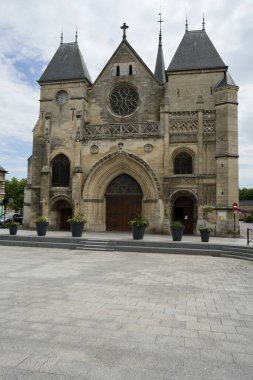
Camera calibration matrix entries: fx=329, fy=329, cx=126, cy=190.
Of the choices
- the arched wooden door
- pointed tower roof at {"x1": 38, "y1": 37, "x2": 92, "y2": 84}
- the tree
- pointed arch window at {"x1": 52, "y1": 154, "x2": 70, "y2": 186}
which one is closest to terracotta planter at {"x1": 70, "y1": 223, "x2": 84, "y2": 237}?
pointed arch window at {"x1": 52, "y1": 154, "x2": 70, "y2": 186}

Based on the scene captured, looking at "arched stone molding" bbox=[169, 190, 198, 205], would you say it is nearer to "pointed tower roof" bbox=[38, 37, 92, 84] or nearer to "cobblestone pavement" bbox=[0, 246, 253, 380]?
"pointed tower roof" bbox=[38, 37, 92, 84]

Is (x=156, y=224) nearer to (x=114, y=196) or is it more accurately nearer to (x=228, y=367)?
(x=114, y=196)

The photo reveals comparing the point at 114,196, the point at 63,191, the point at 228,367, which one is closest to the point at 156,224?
the point at 114,196

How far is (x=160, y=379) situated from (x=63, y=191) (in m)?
20.5

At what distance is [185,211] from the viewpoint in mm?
22422

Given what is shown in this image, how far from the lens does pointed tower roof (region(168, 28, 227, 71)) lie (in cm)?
2303

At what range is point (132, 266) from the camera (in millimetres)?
10891

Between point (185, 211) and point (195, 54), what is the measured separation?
37.5 ft

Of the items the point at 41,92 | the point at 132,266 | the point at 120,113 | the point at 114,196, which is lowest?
the point at 132,266

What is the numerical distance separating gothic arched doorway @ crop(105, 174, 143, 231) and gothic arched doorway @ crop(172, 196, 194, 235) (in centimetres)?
248

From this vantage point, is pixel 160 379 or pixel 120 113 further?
pixel 120 113

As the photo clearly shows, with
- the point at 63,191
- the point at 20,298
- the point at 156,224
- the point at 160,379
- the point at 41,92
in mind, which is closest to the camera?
the point at 160,379

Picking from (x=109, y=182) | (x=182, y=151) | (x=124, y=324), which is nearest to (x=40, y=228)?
(x=109, y=182)

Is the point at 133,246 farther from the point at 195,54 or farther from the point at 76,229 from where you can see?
the point at 195,54
